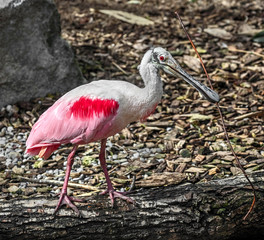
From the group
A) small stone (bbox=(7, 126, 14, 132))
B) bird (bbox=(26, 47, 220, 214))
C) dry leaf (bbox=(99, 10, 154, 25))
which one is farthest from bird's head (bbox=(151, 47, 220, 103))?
dry leaf (bbox=(99, 10, 154, 25))

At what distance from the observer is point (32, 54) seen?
5941mm

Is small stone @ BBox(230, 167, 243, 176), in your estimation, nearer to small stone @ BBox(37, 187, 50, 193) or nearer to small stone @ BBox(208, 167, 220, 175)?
small stone @ BBox(208, 167, 220, 175)

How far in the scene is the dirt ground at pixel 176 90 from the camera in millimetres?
4980

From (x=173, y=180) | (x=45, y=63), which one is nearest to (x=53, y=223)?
(x=173, y=180)

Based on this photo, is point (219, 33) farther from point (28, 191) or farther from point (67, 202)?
point (67, 202)

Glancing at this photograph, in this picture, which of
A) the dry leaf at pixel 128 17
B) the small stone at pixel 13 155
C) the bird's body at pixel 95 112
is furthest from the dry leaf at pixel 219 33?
the bird's body at pixel 95 112

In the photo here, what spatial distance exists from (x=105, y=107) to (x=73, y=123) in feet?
1.11

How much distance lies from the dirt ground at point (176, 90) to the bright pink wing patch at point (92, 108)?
1073 mm

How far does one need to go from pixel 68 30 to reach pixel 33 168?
3.20 m

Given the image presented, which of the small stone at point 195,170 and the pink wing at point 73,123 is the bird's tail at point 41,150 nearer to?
the pink wing at point 73,123

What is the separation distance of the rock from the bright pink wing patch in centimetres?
213

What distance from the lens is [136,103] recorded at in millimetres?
3850

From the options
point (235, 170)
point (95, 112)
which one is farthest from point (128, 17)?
point (95, 112)

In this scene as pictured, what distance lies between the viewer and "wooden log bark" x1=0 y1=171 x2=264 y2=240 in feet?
11.9
